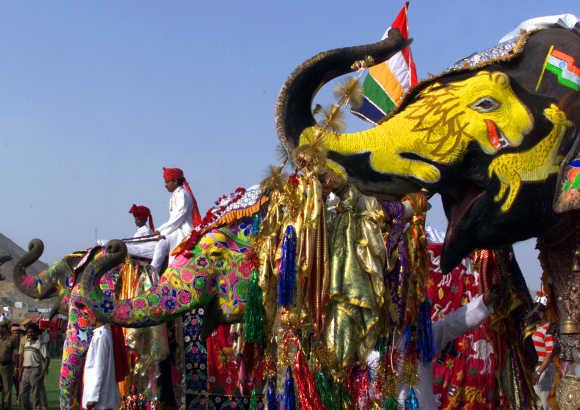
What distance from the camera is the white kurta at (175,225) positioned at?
24.1ft

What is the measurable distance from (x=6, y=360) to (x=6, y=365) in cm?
7

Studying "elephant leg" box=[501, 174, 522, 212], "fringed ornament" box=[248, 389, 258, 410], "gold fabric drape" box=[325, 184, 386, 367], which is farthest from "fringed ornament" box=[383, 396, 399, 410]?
"elephant leg" box=[501, 174, 522, 212]

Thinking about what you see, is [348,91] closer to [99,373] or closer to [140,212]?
[99,373]

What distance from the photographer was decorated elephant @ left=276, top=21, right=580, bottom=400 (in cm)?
457

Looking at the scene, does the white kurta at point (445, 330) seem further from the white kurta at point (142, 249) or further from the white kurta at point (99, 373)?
the white kurta at point (142, 249)

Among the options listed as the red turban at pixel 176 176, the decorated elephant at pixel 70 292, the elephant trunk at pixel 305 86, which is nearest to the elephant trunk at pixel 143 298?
the decorated elephant at pixel 70 292

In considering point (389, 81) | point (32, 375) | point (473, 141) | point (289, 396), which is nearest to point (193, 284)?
point (289, 396)

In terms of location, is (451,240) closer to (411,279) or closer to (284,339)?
(411,279)

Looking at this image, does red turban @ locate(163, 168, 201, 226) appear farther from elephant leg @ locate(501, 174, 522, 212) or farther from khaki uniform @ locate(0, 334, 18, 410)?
khaki uniform @ locate(0, 334, 18, 410)

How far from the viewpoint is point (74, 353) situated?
6965mm

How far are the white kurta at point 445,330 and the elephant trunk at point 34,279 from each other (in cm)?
457

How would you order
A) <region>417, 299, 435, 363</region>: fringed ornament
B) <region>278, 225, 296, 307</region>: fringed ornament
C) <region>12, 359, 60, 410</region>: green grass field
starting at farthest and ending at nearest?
1. <region>12, 359, 60, 410</region>: green grass field
2. <region>417, 299, 435, 363</region>: fringed ornament
3. <region>278, 225, 296, 307</region>: fringed ornament

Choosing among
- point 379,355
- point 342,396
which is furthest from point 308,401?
point 379,355

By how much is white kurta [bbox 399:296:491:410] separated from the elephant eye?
1472mm
